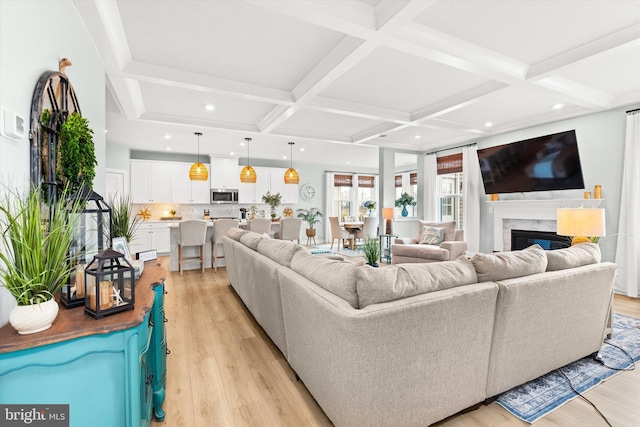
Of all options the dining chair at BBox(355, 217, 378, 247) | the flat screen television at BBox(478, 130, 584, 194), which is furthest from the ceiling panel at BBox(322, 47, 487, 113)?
the dining chair at BBox(355, 217, 378, 247)

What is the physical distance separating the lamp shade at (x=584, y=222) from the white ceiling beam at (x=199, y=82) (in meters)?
3.32

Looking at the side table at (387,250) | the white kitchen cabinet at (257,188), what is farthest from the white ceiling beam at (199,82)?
the white kitchen cabinet at (257,188)

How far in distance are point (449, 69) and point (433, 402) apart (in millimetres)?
3159

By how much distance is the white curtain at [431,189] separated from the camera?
6.99m

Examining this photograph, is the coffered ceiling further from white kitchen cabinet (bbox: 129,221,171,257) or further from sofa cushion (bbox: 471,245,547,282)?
white kitchen cabinet (bbox: 129,221,171,257)

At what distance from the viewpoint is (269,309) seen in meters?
2.52

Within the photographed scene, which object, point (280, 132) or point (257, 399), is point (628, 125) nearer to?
point (280, 132)

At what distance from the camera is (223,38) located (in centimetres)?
266

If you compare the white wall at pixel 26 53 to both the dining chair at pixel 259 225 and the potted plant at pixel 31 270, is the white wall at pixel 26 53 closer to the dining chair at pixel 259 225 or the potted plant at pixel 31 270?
the potted plant at pixel 31 270

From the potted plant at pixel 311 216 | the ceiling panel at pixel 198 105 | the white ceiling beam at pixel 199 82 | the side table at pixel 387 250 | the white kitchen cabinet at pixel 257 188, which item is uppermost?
the ceiling panel at pixel 198 105

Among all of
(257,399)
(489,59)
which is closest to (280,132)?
(489,59)

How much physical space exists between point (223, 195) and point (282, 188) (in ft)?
5.58

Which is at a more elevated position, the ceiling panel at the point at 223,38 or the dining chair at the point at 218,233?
the ceiling panel at the point at 223,38

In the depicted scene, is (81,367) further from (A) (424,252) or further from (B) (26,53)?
(A) (424,252)
